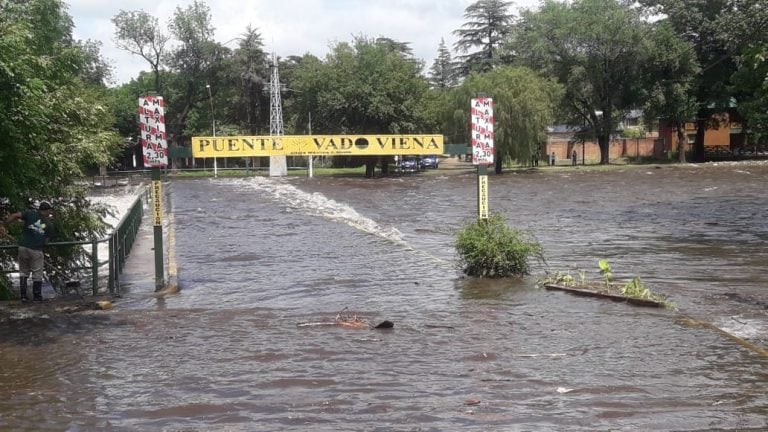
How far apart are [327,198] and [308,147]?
9339mm

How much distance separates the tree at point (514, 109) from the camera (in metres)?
62.3

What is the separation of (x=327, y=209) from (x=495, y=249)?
21607 millimetres

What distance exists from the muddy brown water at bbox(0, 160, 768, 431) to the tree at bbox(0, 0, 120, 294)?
6.80 ft

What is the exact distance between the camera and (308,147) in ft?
113

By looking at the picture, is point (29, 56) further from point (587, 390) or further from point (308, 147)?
point (308, 147)

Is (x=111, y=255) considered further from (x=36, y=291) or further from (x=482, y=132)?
(x=482, y=132)

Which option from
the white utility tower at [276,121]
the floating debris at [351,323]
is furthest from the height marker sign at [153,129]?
the white utility tower at [276,121]

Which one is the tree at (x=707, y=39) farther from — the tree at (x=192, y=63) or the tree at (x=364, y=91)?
the tree at (x=192, y=63)

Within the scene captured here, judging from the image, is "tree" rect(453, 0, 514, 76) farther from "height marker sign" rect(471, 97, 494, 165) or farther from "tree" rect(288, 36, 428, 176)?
"height marker sign" rect(471, 97, 494, 165)

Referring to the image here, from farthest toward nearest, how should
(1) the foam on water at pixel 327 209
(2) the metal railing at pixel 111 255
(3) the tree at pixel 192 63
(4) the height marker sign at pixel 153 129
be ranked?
(3) the tree at pixel 192 63
(1) the foam on water at pixel 327 209
(4) the height marker sign at pixel 153 129
(2) the metal railing at pixel 111 255

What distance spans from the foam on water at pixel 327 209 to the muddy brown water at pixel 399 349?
13.7 ft

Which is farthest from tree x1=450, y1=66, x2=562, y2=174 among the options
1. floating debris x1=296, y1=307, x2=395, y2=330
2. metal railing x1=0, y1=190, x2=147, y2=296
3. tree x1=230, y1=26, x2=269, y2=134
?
floating debris x1=296, y1=307, x2=395, y2=330

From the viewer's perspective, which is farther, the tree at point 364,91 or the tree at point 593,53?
the tree at point 364,91

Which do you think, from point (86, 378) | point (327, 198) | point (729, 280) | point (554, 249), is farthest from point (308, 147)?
point (86, 378)
